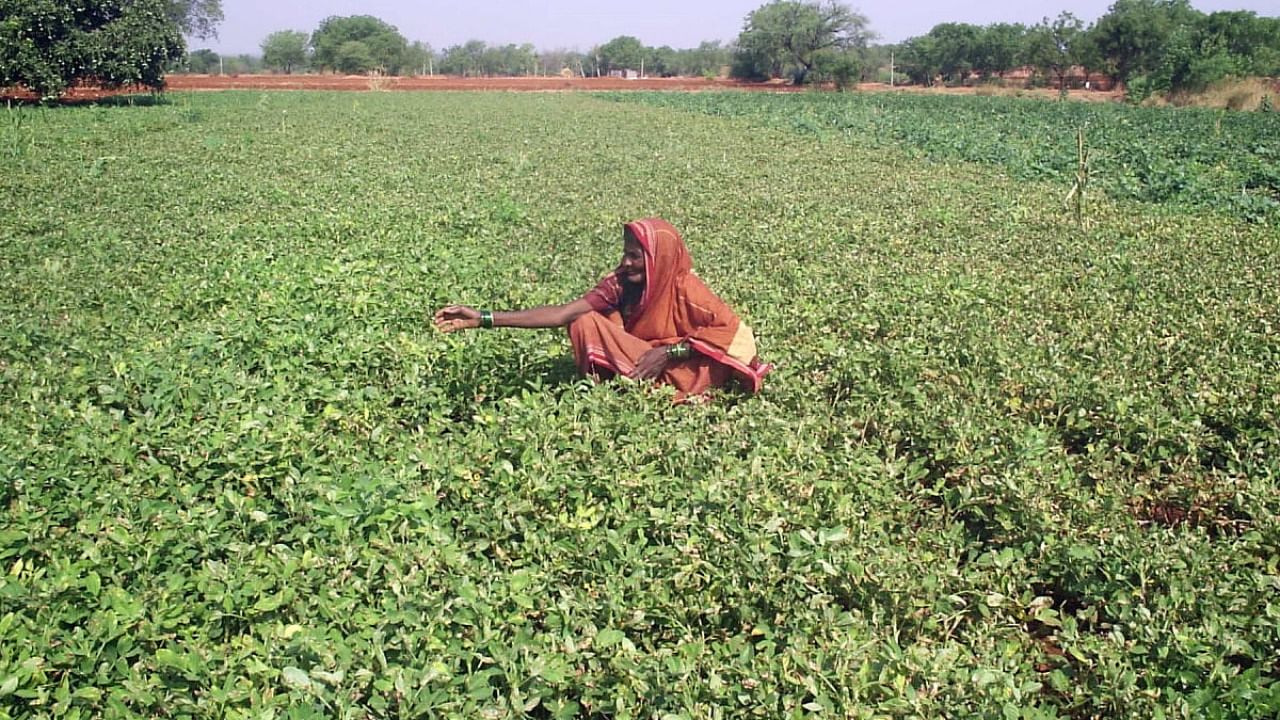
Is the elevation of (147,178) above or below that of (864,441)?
above

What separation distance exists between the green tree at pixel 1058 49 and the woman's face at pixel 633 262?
2501 inches

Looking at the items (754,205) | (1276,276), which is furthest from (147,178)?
(1276,276)

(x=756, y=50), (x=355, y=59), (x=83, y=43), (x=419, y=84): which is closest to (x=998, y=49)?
(x=756, y=50)

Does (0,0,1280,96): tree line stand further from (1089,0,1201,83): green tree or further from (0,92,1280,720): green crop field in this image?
(0,92,1280,720): green crop field

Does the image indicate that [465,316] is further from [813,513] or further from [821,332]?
[821,332]

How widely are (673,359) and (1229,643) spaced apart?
2638 millimetres

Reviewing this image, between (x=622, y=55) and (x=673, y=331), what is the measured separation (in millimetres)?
111610

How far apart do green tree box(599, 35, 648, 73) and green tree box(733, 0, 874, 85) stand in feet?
98.6

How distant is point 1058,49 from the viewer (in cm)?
6181

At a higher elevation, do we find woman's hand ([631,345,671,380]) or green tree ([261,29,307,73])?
green tree ([261,29,307,73])

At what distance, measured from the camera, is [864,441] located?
4.38 meters

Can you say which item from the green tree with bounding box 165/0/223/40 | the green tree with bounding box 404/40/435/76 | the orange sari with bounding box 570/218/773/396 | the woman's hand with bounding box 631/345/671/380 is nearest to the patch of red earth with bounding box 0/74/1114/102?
the green tree with bounding box 165/0/223/40

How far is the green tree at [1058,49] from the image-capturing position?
197ft

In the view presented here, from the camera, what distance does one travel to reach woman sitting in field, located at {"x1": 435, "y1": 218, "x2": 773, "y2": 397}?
14.6 feet
